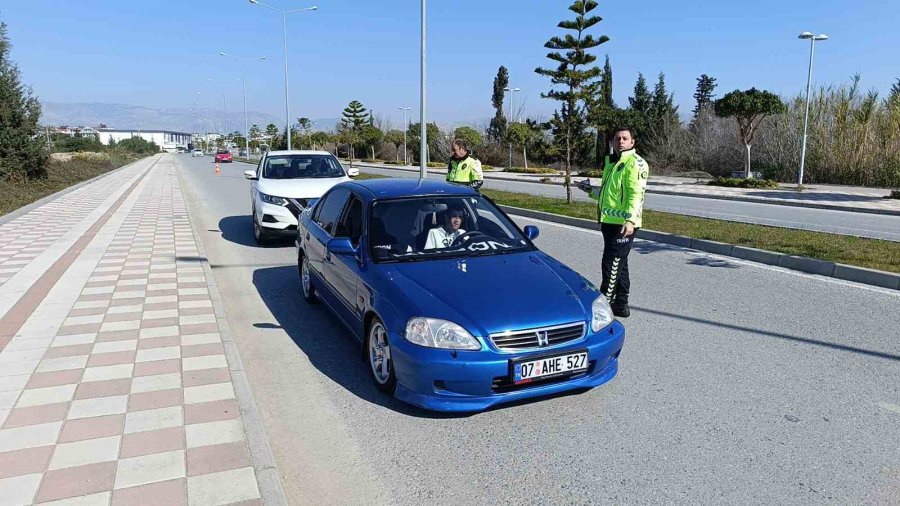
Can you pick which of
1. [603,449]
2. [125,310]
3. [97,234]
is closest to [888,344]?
[603,449]

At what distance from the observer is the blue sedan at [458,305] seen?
147 inches

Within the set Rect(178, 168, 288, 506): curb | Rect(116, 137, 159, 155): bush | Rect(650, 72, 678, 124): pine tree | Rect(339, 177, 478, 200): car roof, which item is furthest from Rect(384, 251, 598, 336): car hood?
Rect(116, 137, 159, 155): bush

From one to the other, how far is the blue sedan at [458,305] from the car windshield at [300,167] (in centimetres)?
595

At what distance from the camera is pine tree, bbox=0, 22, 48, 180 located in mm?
21000

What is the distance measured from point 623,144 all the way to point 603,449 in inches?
128

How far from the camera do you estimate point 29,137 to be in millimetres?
22516

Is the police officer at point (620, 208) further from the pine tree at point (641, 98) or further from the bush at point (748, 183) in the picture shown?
the pine tree at point (641, 98)

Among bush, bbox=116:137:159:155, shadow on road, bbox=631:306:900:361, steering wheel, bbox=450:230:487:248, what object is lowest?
shadow on road, bbox=631:306:900:361

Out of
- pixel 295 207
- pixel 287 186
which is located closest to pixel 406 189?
pixel 295 207

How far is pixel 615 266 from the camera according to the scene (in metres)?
6.09

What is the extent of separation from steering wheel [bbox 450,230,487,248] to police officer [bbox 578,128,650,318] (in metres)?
1.56

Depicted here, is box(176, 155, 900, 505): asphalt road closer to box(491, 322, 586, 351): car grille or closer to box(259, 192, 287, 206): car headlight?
box(491, 322, 586, 351): car grille

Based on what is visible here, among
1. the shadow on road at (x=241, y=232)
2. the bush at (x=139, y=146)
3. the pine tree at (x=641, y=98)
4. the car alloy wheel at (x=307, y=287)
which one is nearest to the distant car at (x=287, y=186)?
the shadow on road at (x=241, y=232)

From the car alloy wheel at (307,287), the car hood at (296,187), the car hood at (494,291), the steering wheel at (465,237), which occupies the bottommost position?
the car alloy wheel at (307,287)
